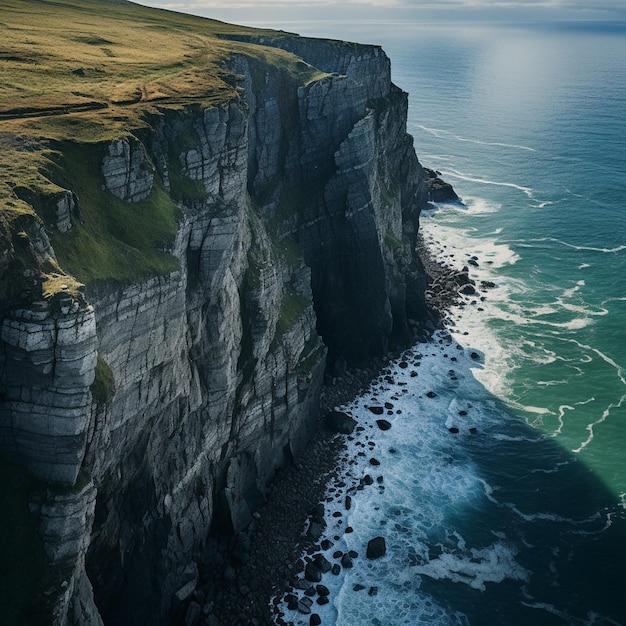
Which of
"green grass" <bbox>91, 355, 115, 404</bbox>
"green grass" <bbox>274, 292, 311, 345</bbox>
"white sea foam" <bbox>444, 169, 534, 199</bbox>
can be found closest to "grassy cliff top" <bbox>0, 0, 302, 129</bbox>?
"green grass" <bbox>91, 355, 115, 404</bbox>

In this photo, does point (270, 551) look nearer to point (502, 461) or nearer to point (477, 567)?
point (477, 567)

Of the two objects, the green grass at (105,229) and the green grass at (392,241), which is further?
the green grass at (392,241)

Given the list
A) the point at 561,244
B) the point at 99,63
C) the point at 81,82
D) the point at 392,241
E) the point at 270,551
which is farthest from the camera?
the point at 561,244

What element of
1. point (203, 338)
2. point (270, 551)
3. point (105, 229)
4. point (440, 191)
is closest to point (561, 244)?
point (440, 191)

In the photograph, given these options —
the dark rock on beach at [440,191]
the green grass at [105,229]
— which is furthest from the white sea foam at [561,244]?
the green grass at [105,229]

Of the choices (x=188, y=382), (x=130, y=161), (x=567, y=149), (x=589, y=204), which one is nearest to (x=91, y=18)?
(x=130, y=161)

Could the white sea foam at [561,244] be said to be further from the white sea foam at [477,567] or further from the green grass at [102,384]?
the green grass at [102,384]
